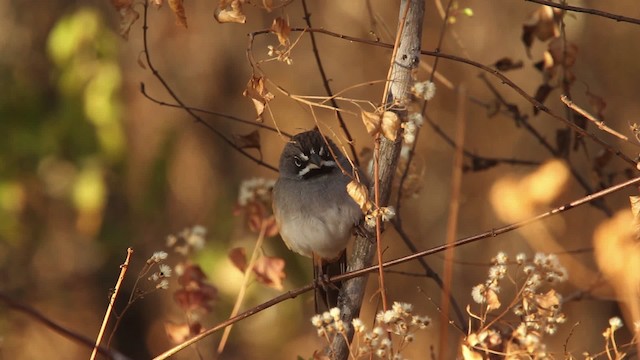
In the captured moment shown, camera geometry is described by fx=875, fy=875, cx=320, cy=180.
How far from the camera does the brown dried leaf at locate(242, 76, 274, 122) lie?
Result: 9.10 feet

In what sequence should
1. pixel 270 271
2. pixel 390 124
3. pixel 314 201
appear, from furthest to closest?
1. pixel 314 201
2. pixel 270 271
3. pixel 390 124

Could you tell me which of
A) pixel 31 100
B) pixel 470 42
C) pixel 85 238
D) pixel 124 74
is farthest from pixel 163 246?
pixel 470 42

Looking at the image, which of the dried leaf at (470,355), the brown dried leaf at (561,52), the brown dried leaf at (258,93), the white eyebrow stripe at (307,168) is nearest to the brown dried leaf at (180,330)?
the white eyebrow stripe at (307,168)

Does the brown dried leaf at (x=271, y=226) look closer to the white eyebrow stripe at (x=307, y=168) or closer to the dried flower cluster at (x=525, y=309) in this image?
the white eyebrow stripe at (x=307, y=168)

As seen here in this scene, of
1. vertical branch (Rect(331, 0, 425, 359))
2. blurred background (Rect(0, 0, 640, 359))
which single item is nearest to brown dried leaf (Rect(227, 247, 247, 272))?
vertical branch (Rect(331, 0, 425, 359))

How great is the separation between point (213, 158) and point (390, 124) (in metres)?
6.45

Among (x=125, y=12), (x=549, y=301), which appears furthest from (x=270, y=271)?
(x=549, y=301)

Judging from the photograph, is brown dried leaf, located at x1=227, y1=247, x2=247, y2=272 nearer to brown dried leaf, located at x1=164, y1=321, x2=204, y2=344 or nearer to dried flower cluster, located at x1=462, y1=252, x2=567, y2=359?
brown dried leaf, located at x1=164, y1=321, x2=204, y2=344

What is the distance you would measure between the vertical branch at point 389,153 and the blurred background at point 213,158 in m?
3.01

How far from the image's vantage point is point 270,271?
3.69 m

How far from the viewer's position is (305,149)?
4191 mm

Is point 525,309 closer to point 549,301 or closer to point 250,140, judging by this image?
point 549,301

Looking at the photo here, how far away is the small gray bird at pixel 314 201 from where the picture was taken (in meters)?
3.97

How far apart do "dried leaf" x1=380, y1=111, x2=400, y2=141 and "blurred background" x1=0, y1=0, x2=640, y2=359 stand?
3.81 m
